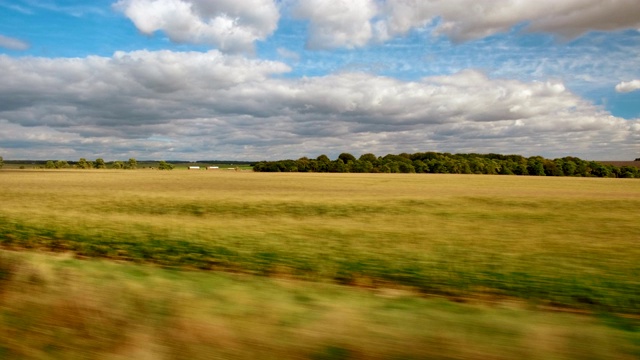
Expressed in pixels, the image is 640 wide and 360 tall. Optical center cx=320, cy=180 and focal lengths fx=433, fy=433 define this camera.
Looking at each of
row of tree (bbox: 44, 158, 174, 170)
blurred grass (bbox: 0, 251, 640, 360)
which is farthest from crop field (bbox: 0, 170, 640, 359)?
row of tree (bbox: 44, 158, 174, 170)

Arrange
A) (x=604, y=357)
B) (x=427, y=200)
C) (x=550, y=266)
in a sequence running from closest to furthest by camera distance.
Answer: (x=604, y=357) → (x=550, y=266) → (x=427, y=200)

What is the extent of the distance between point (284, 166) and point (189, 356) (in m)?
130

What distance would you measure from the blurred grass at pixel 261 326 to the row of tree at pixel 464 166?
117740 mm

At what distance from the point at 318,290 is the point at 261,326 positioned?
261 cm

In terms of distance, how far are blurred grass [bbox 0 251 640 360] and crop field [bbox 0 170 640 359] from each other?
24 millimetres

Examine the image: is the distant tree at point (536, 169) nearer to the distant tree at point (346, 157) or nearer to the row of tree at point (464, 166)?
the row of tree at point (464, 166)

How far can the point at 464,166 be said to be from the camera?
119 metres

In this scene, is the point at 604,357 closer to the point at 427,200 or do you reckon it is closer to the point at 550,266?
the point at 550,266

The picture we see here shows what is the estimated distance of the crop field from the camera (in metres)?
5.05

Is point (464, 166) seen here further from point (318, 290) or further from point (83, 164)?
point (83, 164)

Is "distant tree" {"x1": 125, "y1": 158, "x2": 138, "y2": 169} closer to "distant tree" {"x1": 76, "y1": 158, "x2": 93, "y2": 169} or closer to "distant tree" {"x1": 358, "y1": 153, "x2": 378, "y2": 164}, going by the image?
"distant tree" {"x1": 76, "y1": 158, "x2": 93, "y2": 169}

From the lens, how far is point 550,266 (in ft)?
35.4

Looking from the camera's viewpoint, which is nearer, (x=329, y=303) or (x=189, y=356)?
(x=189, y=356)

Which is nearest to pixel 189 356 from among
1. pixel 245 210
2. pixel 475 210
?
pixel 245 210
